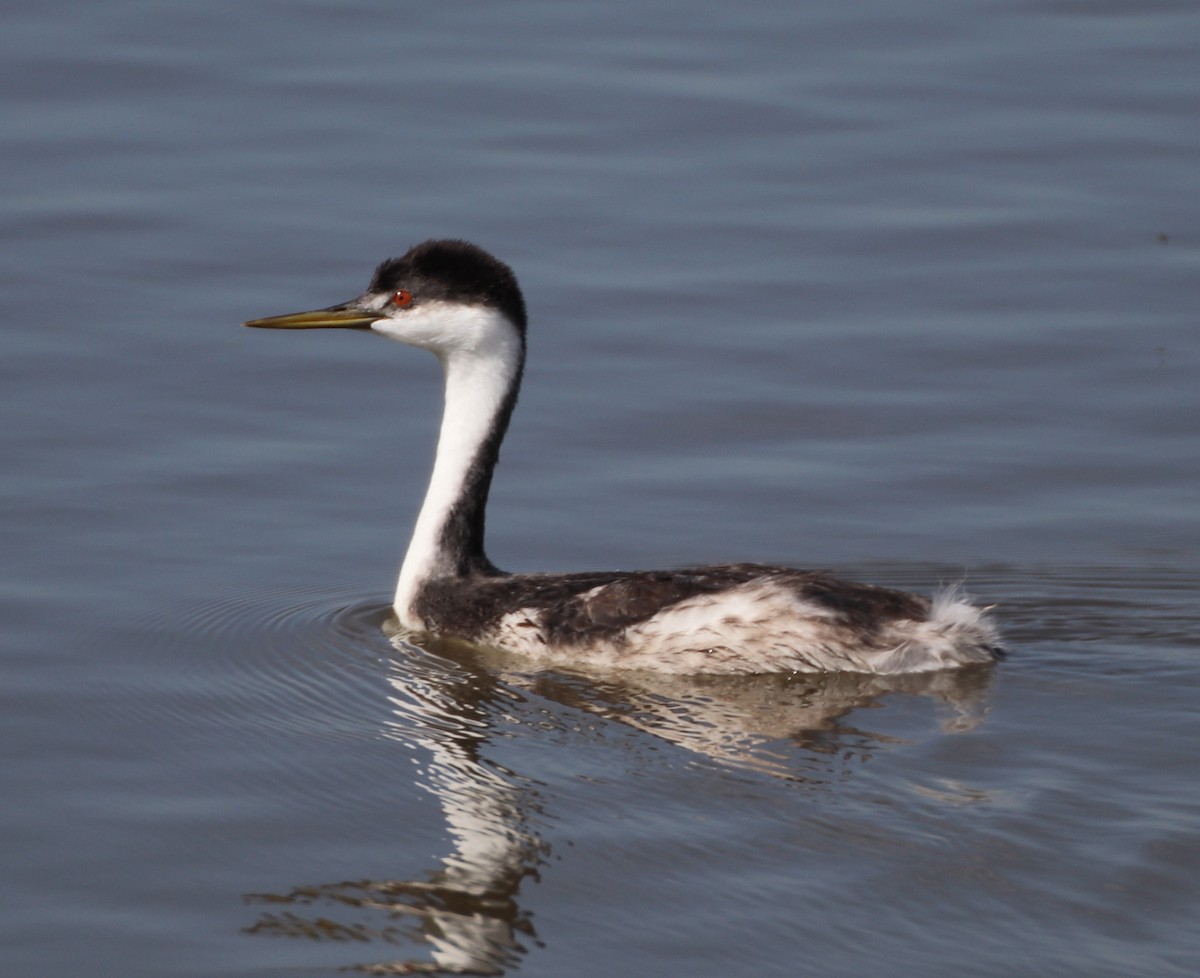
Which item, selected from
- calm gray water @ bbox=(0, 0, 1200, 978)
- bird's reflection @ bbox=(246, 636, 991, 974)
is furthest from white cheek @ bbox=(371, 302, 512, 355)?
bird's reflection @ bbox=(246, 636, 991, 974)

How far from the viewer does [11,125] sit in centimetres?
1438

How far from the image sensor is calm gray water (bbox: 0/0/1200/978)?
20.4 ft

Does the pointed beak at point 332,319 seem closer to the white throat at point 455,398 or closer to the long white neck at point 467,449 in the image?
the white throat at point 455,398

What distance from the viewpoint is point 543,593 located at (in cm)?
873

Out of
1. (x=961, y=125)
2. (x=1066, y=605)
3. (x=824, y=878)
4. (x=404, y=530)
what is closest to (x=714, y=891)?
(x=824, y=878)

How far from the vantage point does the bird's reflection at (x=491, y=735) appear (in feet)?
19.6

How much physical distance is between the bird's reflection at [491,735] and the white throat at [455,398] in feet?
1.56

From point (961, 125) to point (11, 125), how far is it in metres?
6.33

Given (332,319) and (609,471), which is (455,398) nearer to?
(332,319)

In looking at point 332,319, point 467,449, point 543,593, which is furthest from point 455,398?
point 543,593

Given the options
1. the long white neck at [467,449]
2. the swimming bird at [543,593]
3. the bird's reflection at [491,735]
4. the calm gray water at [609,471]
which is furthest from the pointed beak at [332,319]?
the bird's reflection at [491,735]

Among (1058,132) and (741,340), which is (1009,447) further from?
(1058,132)

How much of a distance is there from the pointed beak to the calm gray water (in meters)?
1.03

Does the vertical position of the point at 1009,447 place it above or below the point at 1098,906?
above
